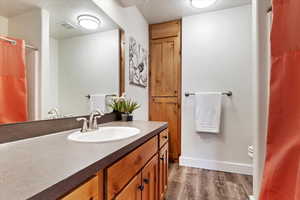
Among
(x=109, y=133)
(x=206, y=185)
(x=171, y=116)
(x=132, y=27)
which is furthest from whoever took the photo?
(x=171, y=116)

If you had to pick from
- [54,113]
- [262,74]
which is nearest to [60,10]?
[54,113]

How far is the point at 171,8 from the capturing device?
2334 millimetres

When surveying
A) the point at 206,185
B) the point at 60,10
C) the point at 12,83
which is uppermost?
the point at 60,10

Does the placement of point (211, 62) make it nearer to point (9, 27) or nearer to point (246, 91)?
point (246, 91)

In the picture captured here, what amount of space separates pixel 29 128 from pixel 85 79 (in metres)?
0.60

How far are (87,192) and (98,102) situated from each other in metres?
1.08

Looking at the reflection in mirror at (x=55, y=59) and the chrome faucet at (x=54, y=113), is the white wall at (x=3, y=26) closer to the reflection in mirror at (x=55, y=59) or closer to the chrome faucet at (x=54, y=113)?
the reflection in mirror at (x=55, y=59)

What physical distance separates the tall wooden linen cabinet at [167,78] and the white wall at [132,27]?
17 centimetres

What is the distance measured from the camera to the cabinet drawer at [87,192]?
0.47 meters

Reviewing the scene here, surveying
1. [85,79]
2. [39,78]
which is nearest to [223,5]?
[85,79]

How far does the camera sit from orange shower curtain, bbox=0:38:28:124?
32.8 inches

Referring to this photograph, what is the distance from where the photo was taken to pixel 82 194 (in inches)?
20.1

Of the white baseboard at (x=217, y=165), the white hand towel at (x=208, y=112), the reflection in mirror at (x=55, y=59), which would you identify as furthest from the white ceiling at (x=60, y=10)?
the white baseboard at (x=217, y=165)

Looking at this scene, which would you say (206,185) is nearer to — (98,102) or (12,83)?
(98,102)
